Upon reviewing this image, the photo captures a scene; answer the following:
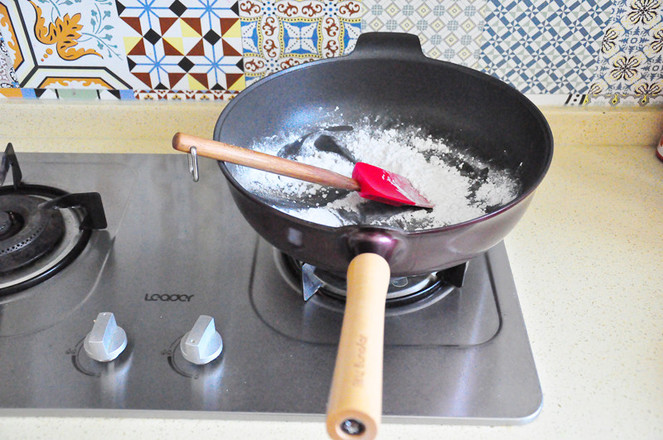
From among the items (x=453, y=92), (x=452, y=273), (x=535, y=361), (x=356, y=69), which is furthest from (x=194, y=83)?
(x=535, y=361)

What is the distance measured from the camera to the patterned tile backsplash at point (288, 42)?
0.85 m

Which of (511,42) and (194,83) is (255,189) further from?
(511,42)

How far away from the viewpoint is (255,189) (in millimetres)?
731

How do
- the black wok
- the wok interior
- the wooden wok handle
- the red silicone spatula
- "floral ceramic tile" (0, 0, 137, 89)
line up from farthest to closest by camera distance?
"floral ceramic tile" (0, 0, 137, 89) < the wok interior < the red silicone spatula < the black wok < the wooden wok handle

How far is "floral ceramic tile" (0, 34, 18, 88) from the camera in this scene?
0.90m

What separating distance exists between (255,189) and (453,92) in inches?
11.7

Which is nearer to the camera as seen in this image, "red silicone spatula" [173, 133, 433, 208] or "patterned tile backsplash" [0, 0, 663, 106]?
"red silicone spatula" [173, 133, 433, 208]

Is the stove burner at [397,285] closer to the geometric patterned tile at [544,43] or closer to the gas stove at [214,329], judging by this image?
the gas stove at [214,329]

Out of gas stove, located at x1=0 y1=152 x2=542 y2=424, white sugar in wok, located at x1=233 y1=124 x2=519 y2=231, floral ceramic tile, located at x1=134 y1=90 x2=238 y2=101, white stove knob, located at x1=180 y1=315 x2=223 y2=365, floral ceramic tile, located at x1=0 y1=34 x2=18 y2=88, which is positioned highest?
floral ceramic tile, located at x1=0 y1=34 x2=18 y2=88

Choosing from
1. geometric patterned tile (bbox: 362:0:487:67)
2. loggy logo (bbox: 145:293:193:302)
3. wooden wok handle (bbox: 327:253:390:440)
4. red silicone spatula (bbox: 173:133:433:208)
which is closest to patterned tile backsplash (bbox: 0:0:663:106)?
geometric patterned tile (bbox: 362:0:487:67)

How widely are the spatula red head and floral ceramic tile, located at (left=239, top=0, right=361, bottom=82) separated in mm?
259

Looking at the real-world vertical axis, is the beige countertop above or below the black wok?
below

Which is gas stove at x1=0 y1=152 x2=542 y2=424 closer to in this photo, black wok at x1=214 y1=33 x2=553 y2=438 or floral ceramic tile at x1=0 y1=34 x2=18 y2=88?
black wok at x1=214 y1=33 x2=553 y2=438

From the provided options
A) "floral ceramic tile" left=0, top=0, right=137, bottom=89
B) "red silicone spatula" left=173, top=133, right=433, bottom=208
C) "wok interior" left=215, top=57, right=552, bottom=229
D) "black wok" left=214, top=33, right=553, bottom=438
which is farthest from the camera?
"floral ceramic tile" left=0, top=0, right=137, bottom=89
